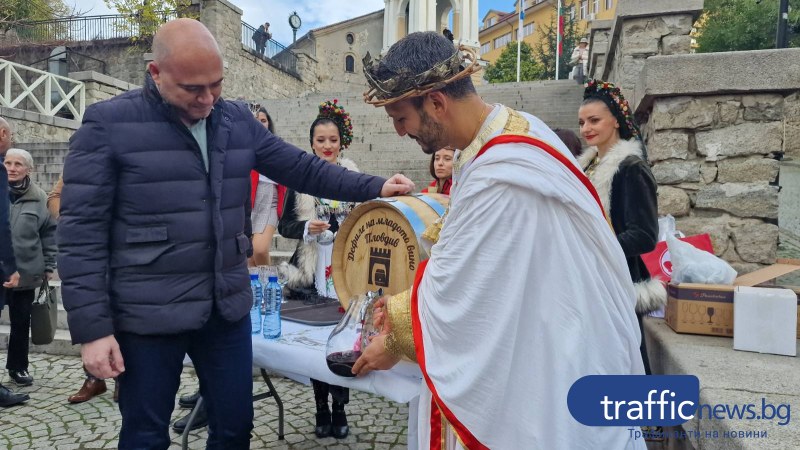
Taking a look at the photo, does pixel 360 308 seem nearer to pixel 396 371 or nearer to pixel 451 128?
pixel 396 371

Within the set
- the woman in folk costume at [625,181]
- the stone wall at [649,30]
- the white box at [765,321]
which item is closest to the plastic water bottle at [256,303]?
the woman in folk costume at [625,181]

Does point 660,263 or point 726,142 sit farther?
point 726,142

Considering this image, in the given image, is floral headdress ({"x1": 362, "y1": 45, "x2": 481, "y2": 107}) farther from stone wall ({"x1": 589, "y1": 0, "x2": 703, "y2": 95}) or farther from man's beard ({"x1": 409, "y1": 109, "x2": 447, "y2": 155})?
stone wall ({"x1": 589, "y1": 0, "x2": 703, "y2": 95})

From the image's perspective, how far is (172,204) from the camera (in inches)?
78.0

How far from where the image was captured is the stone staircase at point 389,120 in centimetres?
977

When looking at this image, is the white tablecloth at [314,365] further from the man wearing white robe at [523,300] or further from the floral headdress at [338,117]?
the floral headdress at [338,117]

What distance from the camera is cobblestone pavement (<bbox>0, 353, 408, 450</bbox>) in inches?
136

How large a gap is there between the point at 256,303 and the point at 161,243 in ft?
2.69

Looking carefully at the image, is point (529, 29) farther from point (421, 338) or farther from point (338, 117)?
point (421, 338)

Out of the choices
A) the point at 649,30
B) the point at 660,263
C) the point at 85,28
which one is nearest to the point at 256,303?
the point at 660,263

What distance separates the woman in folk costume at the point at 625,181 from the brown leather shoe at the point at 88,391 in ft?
Result: 13.2

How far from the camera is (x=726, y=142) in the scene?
409 centimetres

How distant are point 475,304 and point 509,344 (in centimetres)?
13

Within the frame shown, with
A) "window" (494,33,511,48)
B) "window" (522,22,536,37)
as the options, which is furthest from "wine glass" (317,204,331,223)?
"window" (494,33,511,48)
